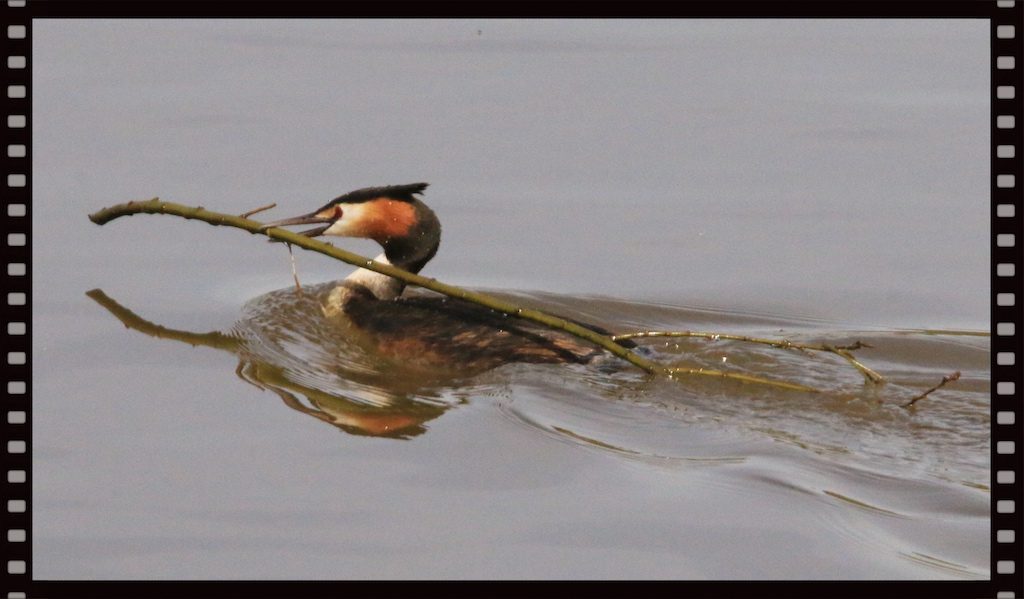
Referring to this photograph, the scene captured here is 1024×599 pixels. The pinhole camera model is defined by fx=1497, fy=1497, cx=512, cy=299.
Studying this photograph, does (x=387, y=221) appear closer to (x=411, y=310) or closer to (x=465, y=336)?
(x=411, y=310)

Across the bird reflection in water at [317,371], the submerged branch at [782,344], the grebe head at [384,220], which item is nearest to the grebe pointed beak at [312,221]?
the grebe head at [384,220]

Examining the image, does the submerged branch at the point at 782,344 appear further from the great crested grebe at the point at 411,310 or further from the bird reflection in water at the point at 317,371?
the bird reflection in water at the point at 317,371

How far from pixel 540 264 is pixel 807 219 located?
6.43 feet

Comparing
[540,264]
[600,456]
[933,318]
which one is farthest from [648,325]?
[600,456]

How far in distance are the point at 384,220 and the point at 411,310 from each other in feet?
1.97

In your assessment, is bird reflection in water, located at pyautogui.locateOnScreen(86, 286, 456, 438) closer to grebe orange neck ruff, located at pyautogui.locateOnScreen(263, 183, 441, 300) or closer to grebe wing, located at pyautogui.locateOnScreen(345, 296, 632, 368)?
grebe wing, located at pyautogui.locateOnScreen(345, 296, 632, 368)

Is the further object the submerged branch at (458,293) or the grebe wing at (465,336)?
the grebe wing at (465,336)

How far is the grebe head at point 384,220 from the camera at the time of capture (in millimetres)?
8773

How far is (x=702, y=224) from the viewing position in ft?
33.7

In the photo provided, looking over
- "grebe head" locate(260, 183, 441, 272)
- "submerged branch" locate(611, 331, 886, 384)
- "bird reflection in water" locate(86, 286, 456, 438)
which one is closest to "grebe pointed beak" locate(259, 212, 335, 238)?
"grebe head" locate(260, 183, 441, 272)

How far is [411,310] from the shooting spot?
28.2ft

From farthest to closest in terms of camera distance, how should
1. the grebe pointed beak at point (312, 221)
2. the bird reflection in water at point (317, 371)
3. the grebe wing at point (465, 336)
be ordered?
the grebe pointed beak at point (312, 221), the grebe wing at point (465, 336), the bird reflection in water at point (317, 371)

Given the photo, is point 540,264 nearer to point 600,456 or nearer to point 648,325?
point 648,325

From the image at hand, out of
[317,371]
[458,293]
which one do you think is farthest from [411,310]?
[458,293]
